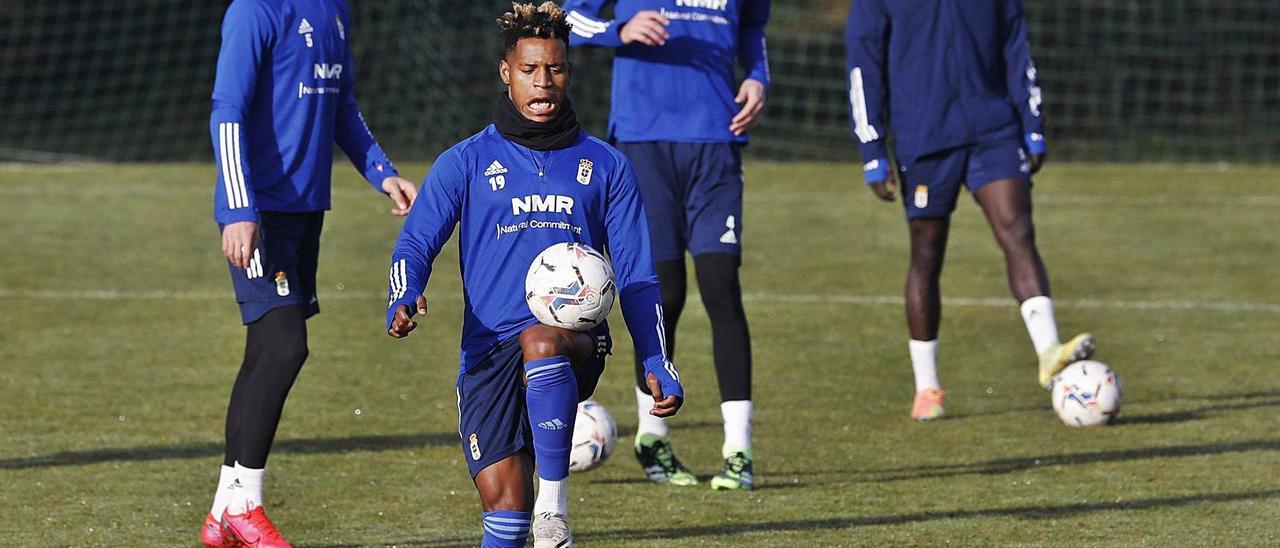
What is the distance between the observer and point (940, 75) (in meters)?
7.91

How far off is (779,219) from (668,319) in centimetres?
796

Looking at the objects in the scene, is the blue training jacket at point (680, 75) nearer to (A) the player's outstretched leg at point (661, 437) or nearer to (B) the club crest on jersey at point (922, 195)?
(A) the player's outstretched leg at point (661, 437)

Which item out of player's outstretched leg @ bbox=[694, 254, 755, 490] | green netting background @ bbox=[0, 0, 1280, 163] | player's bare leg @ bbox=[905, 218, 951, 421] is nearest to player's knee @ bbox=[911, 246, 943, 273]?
player's bare leg @ bbox=[905, 218, 951, 421]

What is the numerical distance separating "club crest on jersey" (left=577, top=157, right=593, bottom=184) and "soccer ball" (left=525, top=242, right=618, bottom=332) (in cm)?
22

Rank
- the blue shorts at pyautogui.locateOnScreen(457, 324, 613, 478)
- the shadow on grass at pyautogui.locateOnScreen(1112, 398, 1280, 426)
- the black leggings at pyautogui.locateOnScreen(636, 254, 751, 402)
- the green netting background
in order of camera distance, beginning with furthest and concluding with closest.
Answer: the green netting background, the shadow on grass at pyautogui.locateOnScreen(1112, 398, 1280, 426), the black leggings at pyautogui.locateOnScreen(636, 254, 751, 402), the blue shorts at pyautogui.locateOnScreen(457, 324, 613, 478)

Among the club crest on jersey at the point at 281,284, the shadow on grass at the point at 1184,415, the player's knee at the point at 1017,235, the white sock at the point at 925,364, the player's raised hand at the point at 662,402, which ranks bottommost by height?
the shadow on grass at the point at 1184,415

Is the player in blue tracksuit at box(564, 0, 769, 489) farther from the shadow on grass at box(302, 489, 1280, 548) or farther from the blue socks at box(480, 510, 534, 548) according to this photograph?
the blue socks at box(480, 510, 534, 548)

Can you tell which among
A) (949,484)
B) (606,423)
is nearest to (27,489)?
(606,423)

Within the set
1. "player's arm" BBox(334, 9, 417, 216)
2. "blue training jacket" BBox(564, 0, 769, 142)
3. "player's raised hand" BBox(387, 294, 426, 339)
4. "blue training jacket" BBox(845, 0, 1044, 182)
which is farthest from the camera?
"blue training jacket" BBox(845, 0, 1044, 182)

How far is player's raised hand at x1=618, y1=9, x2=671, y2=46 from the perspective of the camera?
623 cm

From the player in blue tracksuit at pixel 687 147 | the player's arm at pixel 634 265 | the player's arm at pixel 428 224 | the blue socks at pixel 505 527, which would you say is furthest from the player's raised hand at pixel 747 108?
the blue socks at pixel 505 527

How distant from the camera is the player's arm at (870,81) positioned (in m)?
7.93

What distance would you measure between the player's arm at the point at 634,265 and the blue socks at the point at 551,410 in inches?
8.2

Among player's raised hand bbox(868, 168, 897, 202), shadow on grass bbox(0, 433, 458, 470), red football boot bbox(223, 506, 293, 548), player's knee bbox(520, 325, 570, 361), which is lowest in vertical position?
shadow on grass bbox(0, 433, 458, 470)
